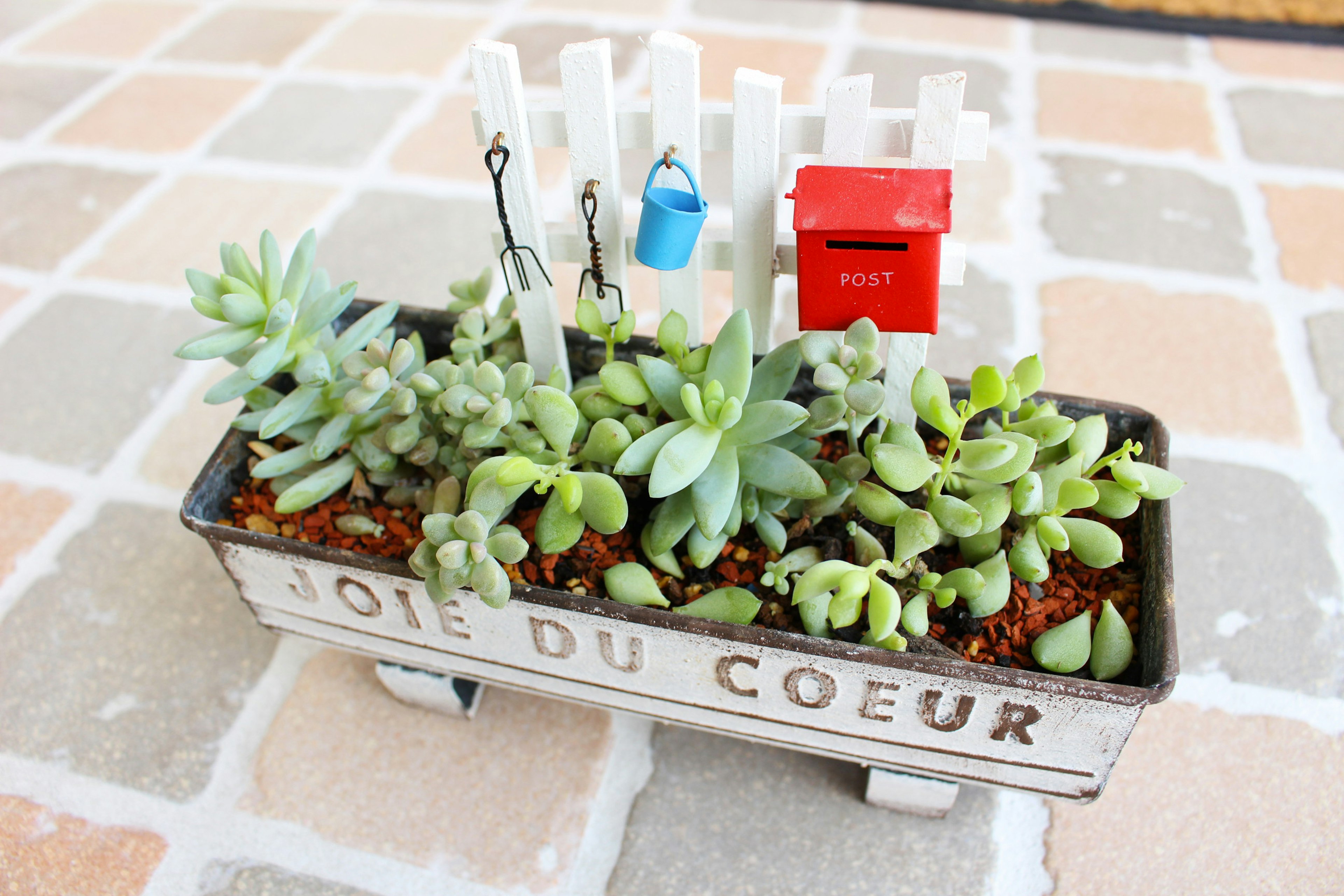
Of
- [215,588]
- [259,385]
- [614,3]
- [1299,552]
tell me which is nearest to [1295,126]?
[1299,552]

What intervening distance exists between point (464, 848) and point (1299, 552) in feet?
3.89

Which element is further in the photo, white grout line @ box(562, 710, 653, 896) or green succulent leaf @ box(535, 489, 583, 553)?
white grout line @ box(562, 710, 653, 896)

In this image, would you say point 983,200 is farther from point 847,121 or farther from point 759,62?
point 847,121

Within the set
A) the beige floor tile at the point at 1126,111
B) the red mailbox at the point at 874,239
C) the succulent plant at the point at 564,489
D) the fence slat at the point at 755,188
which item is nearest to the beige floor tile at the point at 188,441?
the succulent plant at the point at 564,489

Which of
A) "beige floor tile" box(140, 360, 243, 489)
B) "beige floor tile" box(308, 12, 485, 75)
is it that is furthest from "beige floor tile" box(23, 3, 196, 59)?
"beige floor tile" box(140, 360, 243, 489)

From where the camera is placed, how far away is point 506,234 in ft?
3.14

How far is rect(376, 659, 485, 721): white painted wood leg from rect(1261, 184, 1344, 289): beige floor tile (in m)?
1.61

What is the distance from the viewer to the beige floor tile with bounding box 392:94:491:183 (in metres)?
2.03

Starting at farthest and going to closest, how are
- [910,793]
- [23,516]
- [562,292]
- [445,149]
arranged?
[445,149]
[562,292]
[23,516]
[910,793]

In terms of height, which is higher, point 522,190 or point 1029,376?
point 522,190

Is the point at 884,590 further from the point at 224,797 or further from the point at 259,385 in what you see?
the point at 224,797

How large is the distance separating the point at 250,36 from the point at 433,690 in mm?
2133

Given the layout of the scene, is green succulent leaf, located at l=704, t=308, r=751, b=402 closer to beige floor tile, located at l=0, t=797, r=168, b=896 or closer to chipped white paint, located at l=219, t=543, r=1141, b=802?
chipped white paint, located at l=219, t=543, r=1141, b=802

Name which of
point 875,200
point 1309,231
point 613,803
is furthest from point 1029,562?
point 1309,231
